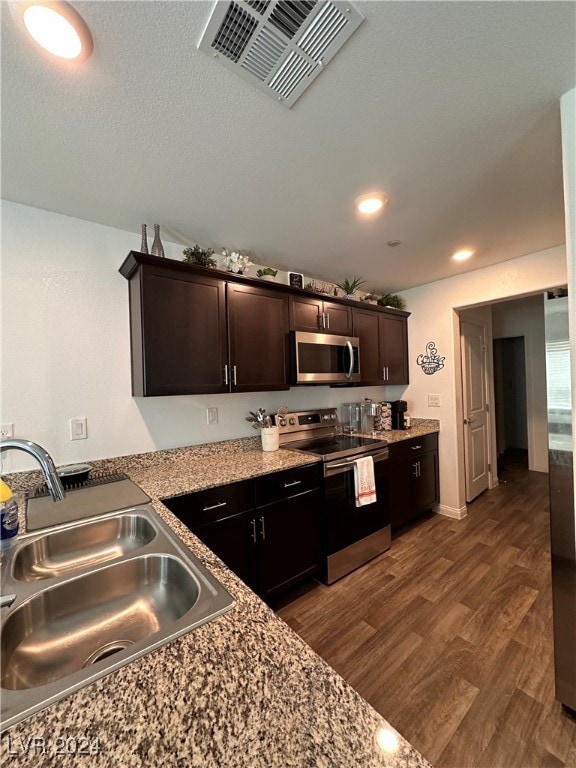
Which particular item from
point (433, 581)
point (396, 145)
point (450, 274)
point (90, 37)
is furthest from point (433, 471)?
point (90, 37)

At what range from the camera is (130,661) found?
575 millimetres

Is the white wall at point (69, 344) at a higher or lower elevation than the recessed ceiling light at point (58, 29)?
lower

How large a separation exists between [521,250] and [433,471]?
2.17 metres

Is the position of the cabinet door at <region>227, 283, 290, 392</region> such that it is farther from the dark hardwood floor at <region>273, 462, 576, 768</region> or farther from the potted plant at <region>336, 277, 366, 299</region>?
the dark hardwood floor at <region>273, 462, 576, 768</region>

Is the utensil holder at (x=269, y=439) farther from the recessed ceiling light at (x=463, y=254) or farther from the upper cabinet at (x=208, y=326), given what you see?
the recessed ceiling light at (x=463, y=254)

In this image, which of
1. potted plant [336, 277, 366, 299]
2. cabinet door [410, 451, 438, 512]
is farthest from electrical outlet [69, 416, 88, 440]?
cabinet door [410, 451, 438, 512]

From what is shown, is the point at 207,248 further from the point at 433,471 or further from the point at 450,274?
the point at 433,471

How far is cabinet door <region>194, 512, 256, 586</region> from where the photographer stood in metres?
1.66

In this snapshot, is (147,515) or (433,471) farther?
(433,471)

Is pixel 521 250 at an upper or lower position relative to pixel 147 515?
upper

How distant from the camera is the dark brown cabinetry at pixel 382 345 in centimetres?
301

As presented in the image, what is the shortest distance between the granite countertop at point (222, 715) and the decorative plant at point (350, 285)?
2778 millimetres

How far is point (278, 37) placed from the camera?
92 cm

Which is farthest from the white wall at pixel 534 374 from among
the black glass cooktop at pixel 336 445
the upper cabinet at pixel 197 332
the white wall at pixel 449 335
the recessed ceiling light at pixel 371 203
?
the upper cabinet at pixel 197 332
